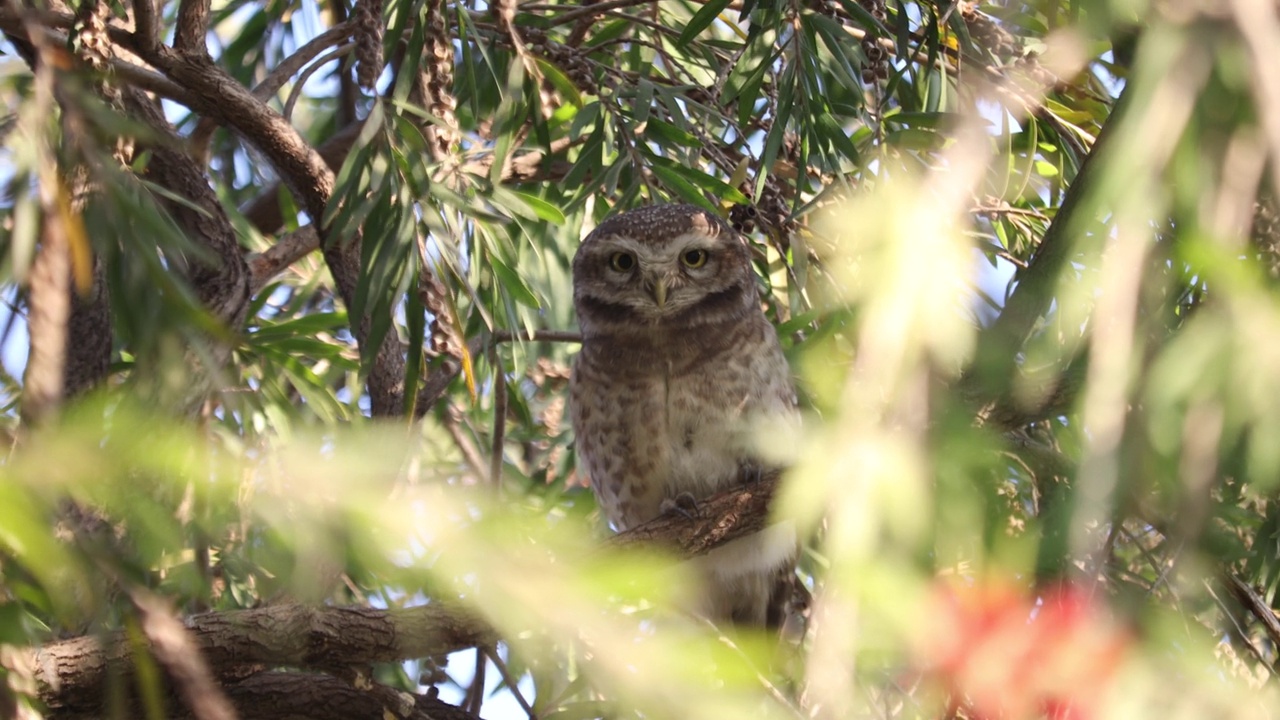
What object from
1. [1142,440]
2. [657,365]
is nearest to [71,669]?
[657,365]

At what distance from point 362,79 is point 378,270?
0.66 m

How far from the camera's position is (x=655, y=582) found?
1297mm

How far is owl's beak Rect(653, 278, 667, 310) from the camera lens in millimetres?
3674

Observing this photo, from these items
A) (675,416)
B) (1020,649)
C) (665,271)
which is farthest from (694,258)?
(1020,649)

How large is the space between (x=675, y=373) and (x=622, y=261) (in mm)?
380

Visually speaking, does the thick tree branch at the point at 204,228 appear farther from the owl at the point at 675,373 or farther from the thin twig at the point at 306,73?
the owl at the point at 675,373

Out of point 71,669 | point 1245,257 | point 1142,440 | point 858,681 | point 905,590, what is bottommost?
point 71,669

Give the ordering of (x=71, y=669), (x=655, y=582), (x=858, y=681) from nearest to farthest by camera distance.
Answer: (x=655, y=582) → (x=858, y=681) → (x=71, y=669)

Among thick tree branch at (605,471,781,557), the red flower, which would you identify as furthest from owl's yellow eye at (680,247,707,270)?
the red flower

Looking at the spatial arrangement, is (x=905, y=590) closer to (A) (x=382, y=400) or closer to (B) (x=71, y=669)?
(B) (x=71, y=669)

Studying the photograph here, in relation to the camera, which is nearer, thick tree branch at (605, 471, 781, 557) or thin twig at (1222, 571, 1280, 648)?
thin twig at (1222, 571, 1280, 648)

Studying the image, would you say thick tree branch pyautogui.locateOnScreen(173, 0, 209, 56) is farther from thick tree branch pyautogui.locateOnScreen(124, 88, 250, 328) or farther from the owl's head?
the owl's head

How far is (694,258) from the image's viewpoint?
12.2ft

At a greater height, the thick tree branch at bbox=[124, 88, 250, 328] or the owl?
the thick tree branch at bbox=[124, 88, 250, 328]
